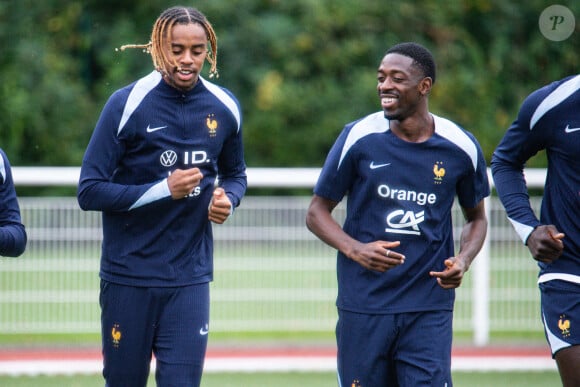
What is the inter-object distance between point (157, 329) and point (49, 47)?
723 inches

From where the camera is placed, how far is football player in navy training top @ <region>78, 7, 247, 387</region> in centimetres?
546

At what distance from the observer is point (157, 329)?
5559 millimetres

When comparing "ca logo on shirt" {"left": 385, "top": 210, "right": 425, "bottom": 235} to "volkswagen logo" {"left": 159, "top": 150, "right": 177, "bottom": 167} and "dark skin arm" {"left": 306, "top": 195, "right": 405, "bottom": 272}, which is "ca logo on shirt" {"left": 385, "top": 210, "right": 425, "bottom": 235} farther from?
"volkswagen logo" {"left": 159, "top": 150, "right": 177, "bottom": 167}

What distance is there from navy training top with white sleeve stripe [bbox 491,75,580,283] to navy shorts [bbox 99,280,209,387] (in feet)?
5.67

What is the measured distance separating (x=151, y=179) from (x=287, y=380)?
12.8 ft

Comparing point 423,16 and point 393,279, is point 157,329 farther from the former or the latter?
point 423,16

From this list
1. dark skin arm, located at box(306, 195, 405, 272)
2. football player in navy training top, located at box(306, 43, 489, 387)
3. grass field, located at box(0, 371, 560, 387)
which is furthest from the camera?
grass field, located at box(0, 371, 560, 387)

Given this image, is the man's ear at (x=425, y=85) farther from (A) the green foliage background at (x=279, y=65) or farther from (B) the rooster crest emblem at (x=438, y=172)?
(A) the green foliage background at (x=279, y=65)

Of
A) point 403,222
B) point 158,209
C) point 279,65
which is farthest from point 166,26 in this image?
point 279,65

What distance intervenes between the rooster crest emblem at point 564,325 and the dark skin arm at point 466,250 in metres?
0.52

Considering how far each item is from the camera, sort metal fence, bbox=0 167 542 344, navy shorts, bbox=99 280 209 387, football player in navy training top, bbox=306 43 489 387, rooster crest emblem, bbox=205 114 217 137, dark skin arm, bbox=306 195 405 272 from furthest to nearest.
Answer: metal fence, bbox=0 167 542 344 → rooster crest emblem, bbox=205 114 217 137 → navy shorts, bbox=99 280 209 387 → football player in navy training top, bbox=306 43 489 387 → dark skin arm, bbox=306 195 405 272

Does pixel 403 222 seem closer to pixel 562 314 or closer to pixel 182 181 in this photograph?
pixel 562 314

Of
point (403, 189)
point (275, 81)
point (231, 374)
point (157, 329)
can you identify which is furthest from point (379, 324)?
point (275, 81)

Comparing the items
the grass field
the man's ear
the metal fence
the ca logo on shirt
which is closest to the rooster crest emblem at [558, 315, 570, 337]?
the ca logo on shirt
